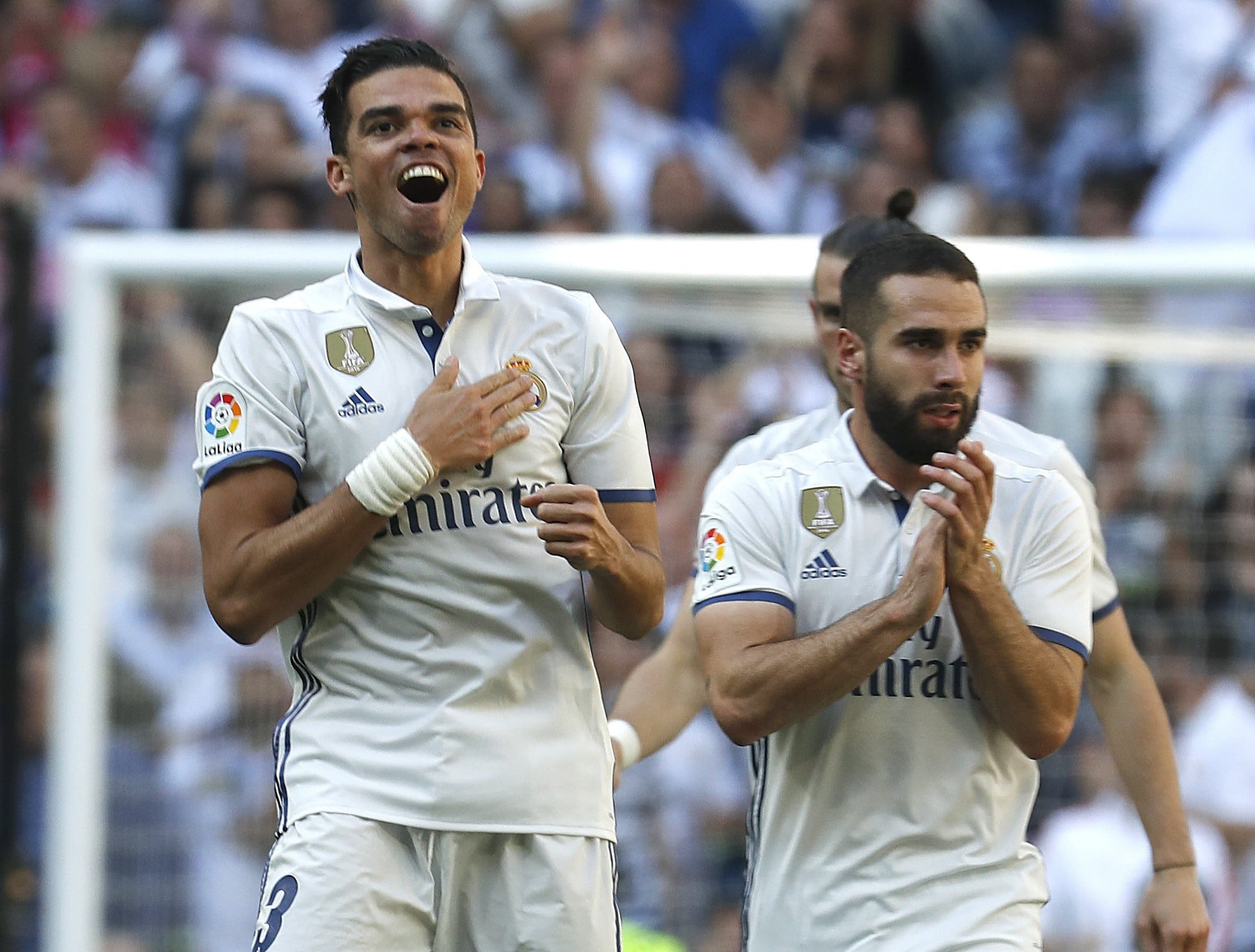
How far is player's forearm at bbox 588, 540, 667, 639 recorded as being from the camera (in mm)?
3297

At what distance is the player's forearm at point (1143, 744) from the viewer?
3924 mm

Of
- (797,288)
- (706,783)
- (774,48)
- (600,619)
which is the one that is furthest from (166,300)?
(774,48)

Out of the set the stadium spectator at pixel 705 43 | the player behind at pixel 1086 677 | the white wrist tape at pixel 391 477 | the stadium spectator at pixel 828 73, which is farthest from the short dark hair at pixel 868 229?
the stadium spectator at pixel 705 43

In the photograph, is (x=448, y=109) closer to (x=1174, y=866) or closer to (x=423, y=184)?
(x=423, y=184)

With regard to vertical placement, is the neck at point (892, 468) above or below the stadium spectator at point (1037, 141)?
below

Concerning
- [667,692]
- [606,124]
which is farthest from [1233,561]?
[606,124]

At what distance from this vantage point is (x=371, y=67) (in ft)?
11.5

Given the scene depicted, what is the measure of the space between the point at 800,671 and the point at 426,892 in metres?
0.79

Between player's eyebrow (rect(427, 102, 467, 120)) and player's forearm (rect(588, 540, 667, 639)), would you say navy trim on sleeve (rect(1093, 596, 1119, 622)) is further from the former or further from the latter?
player's eyebrow (rect(427, 102, 467, 120))

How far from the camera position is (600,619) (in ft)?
11.3

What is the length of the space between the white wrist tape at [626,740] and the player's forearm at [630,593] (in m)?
0.68

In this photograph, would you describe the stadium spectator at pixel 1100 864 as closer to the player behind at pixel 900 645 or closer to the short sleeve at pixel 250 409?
the player behind at pixel 900 645

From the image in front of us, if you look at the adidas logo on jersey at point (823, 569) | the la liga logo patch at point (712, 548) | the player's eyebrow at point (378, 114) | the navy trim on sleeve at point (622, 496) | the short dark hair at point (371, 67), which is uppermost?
the short dark hair at point (371, 67)

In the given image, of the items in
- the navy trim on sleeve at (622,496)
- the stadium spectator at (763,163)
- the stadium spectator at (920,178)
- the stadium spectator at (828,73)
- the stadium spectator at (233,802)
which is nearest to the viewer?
the navy trim on sleeve at (622,496)
